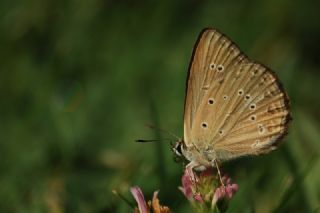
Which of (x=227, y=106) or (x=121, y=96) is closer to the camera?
(x=227, y=106)

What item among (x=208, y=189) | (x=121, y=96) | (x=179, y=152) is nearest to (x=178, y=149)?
(x=179, y=152)

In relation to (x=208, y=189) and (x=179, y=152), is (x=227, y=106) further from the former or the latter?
(x=208, y=189)

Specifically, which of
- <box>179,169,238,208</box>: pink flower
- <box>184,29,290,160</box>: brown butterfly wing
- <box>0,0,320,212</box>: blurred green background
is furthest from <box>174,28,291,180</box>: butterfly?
<box>179,169,238,208</box>: pink flower

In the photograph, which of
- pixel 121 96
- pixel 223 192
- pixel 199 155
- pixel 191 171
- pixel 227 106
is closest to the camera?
pixel 223 192

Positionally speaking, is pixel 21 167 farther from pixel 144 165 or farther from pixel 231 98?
pixel 231 98

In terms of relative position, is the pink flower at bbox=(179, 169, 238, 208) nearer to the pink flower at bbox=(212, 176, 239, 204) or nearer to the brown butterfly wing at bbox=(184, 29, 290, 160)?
the pink flower at bbox=(212, 176, 239, 204)

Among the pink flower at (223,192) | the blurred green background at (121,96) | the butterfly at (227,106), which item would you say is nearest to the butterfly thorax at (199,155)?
the butterfly at (227,106)

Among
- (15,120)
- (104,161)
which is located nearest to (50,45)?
(15,120)
